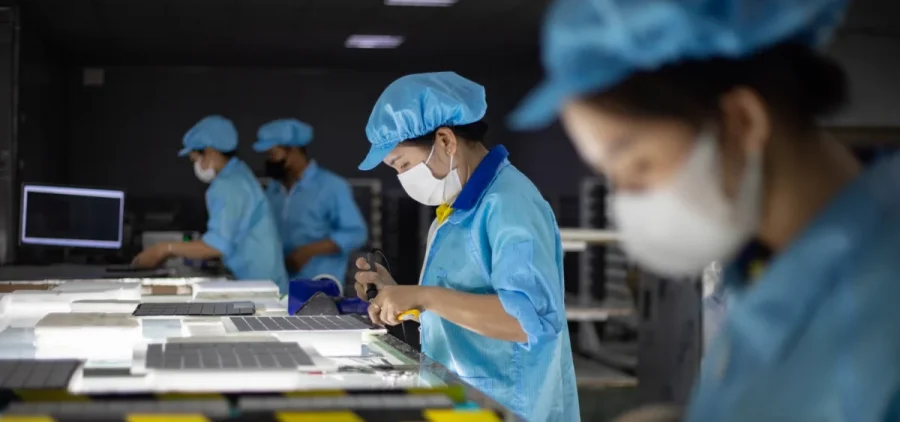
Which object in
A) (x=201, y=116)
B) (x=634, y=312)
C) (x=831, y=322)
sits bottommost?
(x=634, y=312)

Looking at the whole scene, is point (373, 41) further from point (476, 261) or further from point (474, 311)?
point (474, 311)

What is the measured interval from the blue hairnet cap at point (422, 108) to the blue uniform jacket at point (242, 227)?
2687 millimetres

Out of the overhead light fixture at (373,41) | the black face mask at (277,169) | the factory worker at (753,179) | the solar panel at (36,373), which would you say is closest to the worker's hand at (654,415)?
the factory worker at (753,179)

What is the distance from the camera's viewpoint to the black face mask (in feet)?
19.3

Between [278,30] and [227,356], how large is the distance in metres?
7.62

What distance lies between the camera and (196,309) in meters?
2.52

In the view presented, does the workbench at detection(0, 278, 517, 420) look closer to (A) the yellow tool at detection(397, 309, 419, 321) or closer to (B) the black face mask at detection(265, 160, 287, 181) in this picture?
(A) the yellow tool at detection(397, 309, 419, 321)

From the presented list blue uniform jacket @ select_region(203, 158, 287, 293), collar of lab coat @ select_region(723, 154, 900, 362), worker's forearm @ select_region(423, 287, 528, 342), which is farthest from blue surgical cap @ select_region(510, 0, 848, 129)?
blue uniform jacket @ select_region(203, 158, 287, 293)

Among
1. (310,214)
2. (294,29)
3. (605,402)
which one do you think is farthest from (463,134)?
(294,29)

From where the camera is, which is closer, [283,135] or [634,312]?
[283,135]

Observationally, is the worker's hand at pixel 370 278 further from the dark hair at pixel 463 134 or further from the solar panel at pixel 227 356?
the solar panel at pixel 227 356

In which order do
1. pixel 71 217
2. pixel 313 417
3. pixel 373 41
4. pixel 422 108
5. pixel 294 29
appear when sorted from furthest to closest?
1. pixel 373 41
2. pixel 294 29
3. pixel 71 217
4. pixel 422 108
5. pixel 313 417

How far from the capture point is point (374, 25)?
339 inches

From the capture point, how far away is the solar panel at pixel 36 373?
1.40m
